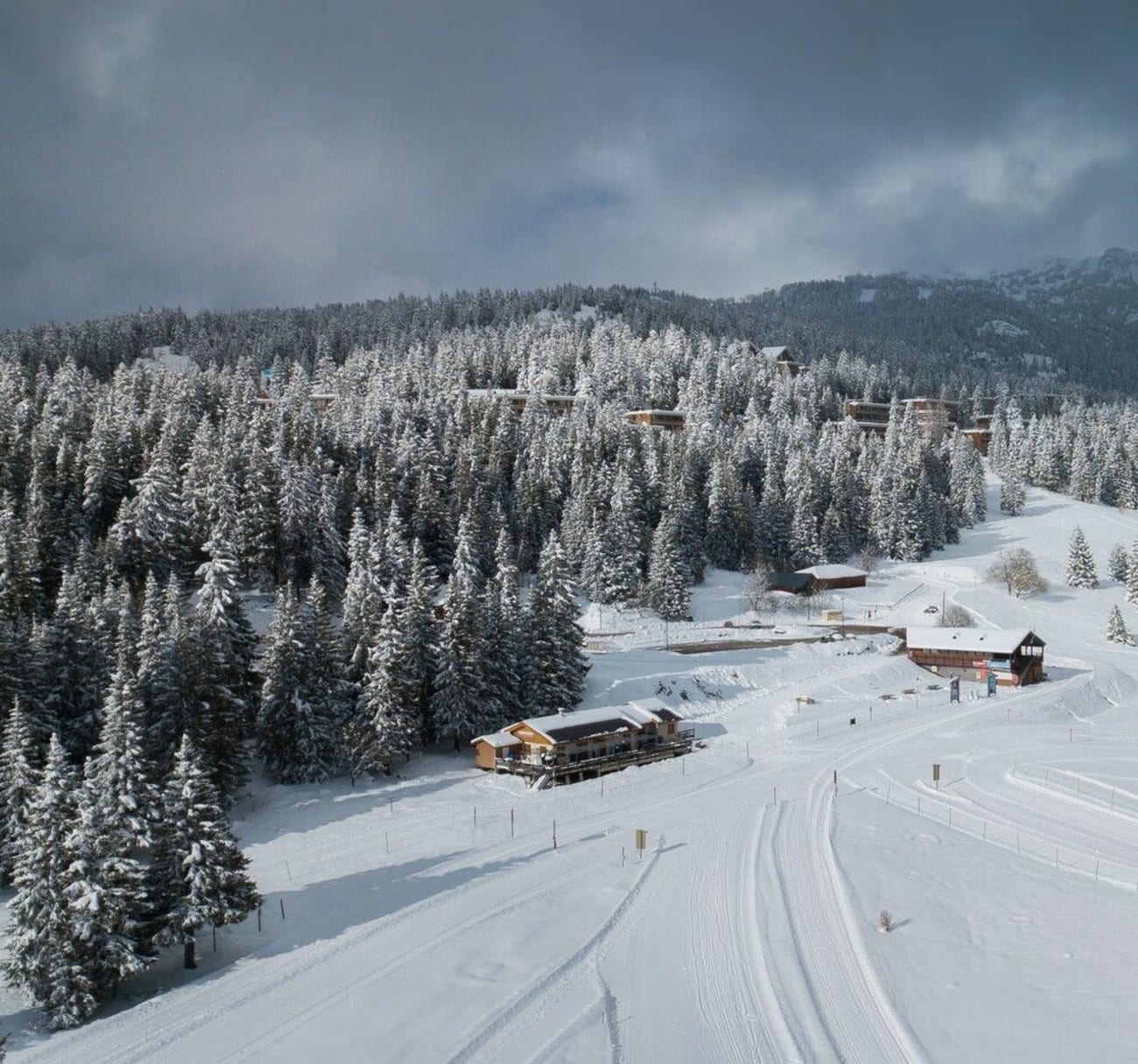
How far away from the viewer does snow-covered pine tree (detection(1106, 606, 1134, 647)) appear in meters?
80.1

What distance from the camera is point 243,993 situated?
22.1m

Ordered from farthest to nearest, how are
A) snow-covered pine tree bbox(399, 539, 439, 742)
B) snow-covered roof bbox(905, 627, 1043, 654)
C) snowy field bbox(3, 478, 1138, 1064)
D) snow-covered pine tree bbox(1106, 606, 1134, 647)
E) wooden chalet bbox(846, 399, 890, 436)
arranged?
wooden chalet bbox(846, 399, 890, 436) < snow-covered pine tree bbox(1106, 606, 1134, 647) < snow-covered roof bbox(905, 627, 1043, 654) < snow-covered pine tree bbox(399, 539, 439, 742) < snowy field bbox(3, 478, 1138, 1064)

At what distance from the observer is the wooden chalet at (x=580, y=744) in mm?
47844

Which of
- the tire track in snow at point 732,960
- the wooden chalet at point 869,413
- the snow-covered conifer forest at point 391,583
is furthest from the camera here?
the wooden chalet at point 869,413

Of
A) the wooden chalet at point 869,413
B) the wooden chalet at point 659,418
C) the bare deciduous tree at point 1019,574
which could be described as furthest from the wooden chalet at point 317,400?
the wooden chalet at point 869,413

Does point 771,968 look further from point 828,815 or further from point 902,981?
point 828,815

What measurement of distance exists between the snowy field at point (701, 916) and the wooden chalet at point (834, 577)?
35540mm

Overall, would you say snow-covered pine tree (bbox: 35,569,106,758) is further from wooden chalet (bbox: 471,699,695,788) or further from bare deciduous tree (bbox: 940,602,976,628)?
bare deciduous tree (bbox: 940,602,976,628)

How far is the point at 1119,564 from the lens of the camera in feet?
→ 324

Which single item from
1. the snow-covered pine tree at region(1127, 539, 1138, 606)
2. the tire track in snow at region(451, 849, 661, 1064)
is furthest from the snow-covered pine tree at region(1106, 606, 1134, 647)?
the tire track in snow at region(451, 849, 661, 1064)

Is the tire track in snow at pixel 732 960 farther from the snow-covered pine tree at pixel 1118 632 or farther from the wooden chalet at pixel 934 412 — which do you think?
the wooden chalet at pixel 934 412

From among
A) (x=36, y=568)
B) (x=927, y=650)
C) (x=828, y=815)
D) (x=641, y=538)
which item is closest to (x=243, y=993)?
(x=828, y=815)

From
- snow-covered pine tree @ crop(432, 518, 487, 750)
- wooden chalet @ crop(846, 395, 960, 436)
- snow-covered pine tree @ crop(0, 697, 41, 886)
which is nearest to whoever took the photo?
snow-covered pine tree @ crop(0, 697, 41, 886)

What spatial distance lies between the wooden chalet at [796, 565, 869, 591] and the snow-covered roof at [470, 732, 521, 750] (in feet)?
165
